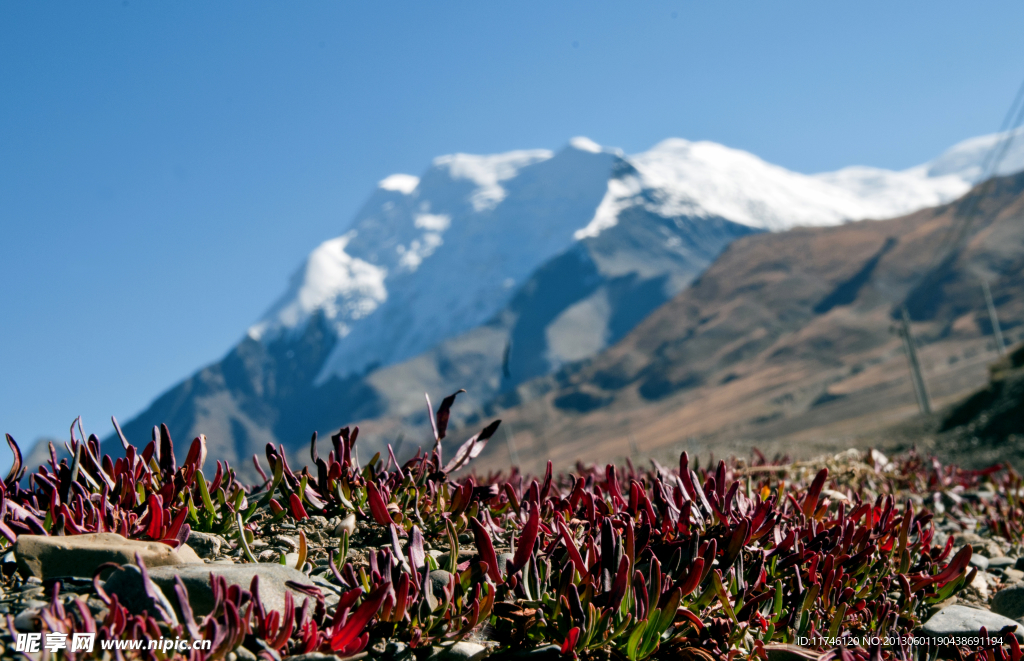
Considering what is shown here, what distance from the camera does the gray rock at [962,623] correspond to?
2.54m

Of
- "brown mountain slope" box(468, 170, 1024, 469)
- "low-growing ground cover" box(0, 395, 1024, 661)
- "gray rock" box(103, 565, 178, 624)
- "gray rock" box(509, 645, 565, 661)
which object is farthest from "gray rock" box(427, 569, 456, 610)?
"brown mountain slope" box(468, 170, 1024, 469)

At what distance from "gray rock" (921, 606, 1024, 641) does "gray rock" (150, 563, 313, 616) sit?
84.0 inches

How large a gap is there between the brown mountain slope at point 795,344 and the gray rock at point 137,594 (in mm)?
62315

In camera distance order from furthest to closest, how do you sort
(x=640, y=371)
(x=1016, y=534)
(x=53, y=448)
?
(x=640, y=371), (x=1016, y=534), (x=53, y=448)

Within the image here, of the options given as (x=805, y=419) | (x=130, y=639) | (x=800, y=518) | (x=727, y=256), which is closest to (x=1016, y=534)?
(x=800, y=518)

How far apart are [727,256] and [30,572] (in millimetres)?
153291

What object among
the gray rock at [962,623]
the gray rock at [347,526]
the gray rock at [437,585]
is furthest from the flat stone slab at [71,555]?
the gray rock at [962,623]

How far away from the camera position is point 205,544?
7.75ft

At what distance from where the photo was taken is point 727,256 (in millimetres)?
147875

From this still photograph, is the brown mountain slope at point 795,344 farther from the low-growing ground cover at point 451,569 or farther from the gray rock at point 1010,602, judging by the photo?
the low-growing ground cover at point 451,569

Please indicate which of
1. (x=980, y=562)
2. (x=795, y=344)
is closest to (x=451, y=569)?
(x=980, y=562)

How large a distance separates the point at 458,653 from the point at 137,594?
2.72 ft

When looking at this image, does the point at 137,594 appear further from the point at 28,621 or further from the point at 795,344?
the point at 795,344

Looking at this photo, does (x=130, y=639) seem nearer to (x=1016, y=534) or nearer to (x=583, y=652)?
(x=583, y=652)
